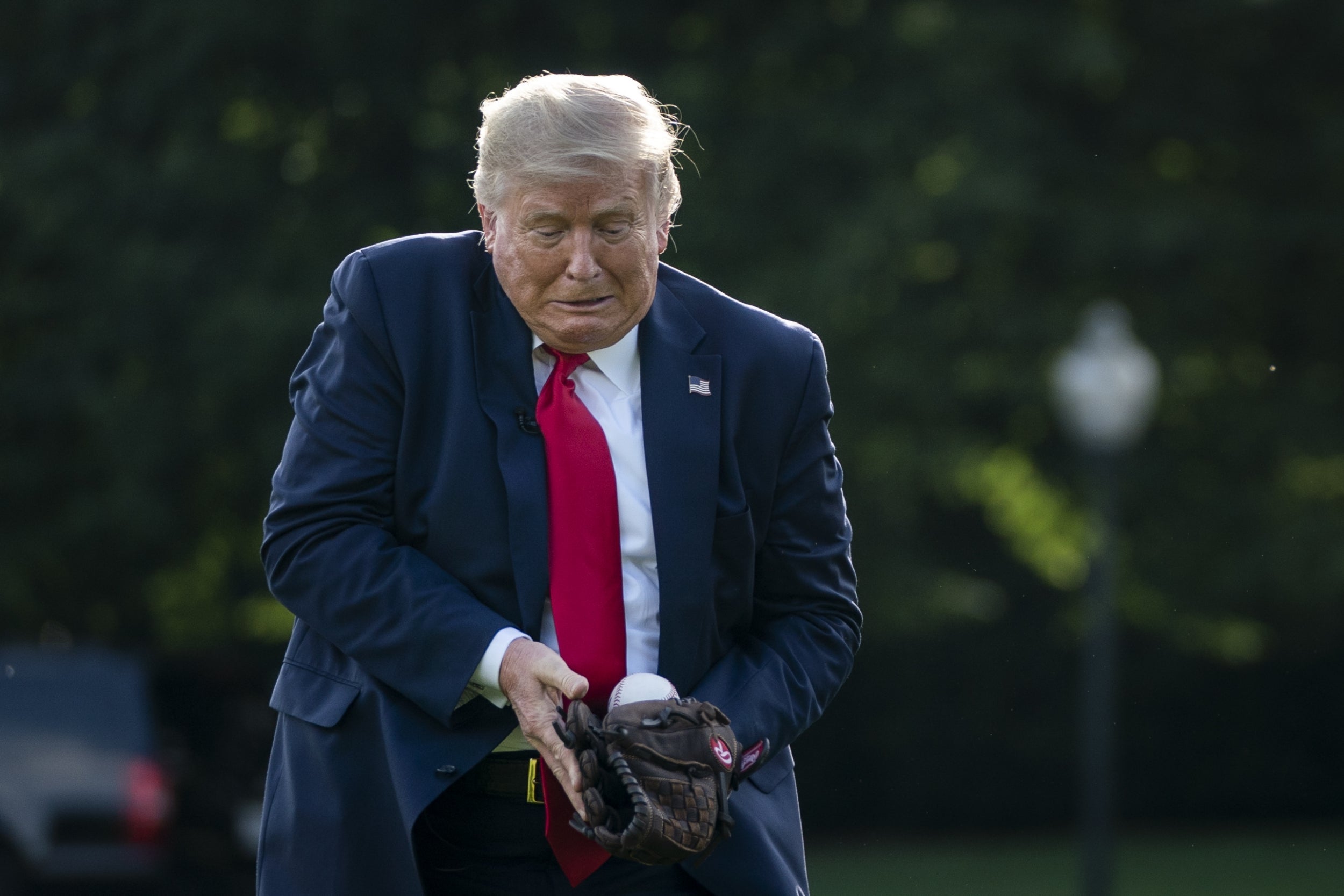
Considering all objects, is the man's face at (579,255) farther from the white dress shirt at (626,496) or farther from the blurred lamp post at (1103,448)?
the blurred lamp post at (1103,448)

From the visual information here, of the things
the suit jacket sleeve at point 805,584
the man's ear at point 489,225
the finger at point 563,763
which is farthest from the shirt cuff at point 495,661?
the man's ear at point 489,225

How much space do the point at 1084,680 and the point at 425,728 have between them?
14.8 m

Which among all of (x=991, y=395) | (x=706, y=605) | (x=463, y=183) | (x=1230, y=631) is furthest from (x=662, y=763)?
(x=1230, y=631)

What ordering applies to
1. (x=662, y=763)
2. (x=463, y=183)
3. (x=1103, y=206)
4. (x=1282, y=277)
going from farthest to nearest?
(x=1282, y=277)
(x=1103, y=206)
(x=463, y=183)
(x=662, y=763)

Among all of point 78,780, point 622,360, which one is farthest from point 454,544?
point 78,780

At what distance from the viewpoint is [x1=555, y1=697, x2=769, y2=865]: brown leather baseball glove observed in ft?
8.01

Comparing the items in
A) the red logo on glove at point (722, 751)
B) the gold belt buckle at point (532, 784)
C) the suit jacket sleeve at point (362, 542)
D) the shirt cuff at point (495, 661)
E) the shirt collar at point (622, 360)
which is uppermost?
the shirt collar at point (622, 360)

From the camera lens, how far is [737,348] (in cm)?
287

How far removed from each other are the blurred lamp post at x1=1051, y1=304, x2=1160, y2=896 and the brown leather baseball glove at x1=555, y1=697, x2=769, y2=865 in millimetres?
10120

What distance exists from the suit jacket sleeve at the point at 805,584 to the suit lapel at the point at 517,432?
33 cm

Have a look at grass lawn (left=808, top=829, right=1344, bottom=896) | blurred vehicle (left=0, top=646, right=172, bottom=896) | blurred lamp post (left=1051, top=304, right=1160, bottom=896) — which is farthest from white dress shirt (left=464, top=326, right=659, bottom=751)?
grass lawn (left=808, top=829, right=1344, bottom=896)

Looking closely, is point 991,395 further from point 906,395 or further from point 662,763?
point 662,763

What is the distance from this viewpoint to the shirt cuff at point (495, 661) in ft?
8.34

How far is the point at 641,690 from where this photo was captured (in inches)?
101
